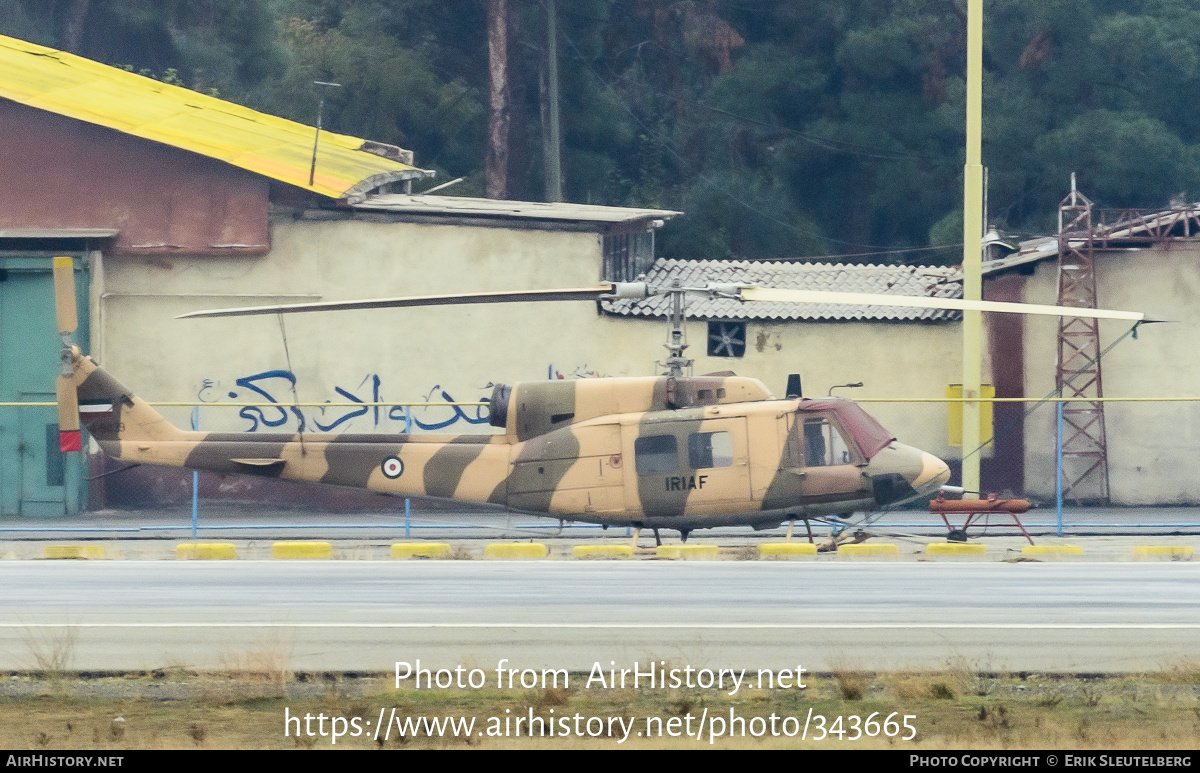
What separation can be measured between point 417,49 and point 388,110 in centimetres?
249

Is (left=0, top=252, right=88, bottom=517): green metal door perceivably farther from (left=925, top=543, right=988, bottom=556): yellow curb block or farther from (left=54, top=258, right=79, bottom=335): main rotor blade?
(left=925, top=543, right=988, bottom=556): yellow curb block

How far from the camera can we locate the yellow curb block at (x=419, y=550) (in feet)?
65.6

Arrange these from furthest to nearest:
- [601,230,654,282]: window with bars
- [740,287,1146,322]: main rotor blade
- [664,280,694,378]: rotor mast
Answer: [601,230,654,282]: window with bars
[664,280,694,378]: rotor mast
[740,287,1146,322]: main rotor blade

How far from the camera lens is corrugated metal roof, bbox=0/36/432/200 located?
2653 cm

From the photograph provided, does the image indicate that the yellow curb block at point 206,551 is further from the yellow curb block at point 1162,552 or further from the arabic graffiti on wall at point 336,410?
the yellow curb block at point 1162,552

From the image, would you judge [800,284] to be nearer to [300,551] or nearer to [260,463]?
[300,551]

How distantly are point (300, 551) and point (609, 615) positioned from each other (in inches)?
343

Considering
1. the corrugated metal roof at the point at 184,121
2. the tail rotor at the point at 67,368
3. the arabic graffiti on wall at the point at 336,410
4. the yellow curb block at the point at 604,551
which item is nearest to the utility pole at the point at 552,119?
the corrugated metal roof at the point at 184,121

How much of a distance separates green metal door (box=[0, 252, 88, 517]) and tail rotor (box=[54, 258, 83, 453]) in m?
6.68

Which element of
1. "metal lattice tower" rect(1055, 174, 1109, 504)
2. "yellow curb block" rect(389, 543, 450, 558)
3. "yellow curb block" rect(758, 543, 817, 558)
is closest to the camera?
"yellow curb block" rect(758, 543, 817, 558)

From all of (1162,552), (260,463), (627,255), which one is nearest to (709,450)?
(260,463)

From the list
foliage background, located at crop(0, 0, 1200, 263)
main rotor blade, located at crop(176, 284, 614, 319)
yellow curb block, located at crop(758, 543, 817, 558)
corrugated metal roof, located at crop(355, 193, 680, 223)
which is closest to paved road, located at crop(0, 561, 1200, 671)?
yellow curb block, located at crop(758, 543, 817, 558)
